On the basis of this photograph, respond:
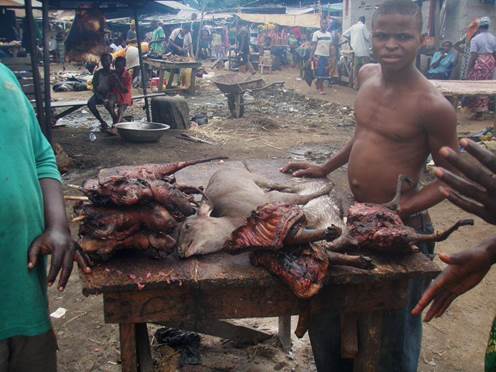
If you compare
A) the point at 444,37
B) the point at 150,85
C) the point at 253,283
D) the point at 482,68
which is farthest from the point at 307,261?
the point at 150,85

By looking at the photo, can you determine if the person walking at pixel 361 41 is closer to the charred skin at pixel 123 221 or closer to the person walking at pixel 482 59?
the person walking at pixel 482 59

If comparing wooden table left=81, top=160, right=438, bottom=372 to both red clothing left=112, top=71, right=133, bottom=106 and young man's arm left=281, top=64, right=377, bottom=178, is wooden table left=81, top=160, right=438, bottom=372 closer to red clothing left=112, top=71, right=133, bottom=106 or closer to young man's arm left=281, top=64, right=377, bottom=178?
young man's arm left=281, top=64, right=377, bottom=178

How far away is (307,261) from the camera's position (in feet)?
6.27

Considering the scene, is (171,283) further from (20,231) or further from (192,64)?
(192,64)

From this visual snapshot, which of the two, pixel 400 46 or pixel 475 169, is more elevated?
pixel 400 46

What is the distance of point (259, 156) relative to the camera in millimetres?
9133

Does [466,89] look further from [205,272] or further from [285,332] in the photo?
[205,272]

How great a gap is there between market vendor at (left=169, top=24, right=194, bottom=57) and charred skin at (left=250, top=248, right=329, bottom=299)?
21.3 m

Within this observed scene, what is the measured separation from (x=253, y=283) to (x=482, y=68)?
11.7m

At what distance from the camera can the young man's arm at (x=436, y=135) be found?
105 inches

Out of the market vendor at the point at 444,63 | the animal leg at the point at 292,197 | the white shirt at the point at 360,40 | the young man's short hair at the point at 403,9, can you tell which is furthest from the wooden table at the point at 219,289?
the white shirt at the point at 360,40

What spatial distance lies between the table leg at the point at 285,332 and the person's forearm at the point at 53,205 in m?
2.10

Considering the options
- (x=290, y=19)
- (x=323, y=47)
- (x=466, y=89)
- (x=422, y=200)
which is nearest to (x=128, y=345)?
(x=422, y=200)

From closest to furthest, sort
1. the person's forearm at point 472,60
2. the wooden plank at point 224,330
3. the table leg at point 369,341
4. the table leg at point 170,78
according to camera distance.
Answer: the table leg at point 369,341
the wooden plank at point 224,330
the person's forearm at point 472,60
the table leg at point 170,78
